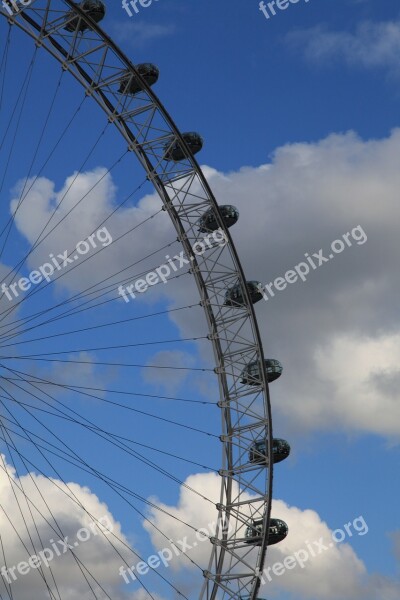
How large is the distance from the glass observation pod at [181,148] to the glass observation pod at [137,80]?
2.20 metres

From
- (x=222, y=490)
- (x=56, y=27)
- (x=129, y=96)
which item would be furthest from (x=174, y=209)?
(x=222, y=490)

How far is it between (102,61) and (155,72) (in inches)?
83.9

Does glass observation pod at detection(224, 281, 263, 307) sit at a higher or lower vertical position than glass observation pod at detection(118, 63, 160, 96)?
lower

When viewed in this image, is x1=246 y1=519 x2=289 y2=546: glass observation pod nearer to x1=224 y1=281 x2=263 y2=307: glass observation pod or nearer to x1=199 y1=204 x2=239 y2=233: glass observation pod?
x1=224 y1=281 x2=263 y2=307: glass observation pod

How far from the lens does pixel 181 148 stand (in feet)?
132

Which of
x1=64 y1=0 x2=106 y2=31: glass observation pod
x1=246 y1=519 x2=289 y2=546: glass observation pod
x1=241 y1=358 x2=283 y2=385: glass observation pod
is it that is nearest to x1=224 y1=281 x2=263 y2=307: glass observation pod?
x1=241 y1=358 x2=283 y2=385: glass observation pod

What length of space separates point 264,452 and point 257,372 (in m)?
2.84

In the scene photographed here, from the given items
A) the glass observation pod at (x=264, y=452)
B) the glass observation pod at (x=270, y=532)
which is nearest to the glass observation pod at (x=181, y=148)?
the glass observation pod at (x=264, y=452)

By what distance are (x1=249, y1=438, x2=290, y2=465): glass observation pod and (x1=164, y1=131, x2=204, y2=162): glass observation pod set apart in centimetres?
1048

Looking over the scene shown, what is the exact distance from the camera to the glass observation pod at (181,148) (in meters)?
40.1

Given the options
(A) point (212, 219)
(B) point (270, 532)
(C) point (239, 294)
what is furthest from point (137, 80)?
(B) point (270, 532)

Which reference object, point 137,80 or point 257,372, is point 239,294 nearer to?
point 257,372

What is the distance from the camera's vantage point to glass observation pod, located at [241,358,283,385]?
133 ft

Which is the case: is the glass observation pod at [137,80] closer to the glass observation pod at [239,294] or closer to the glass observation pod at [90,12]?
the glass observation pod at [90,12]
